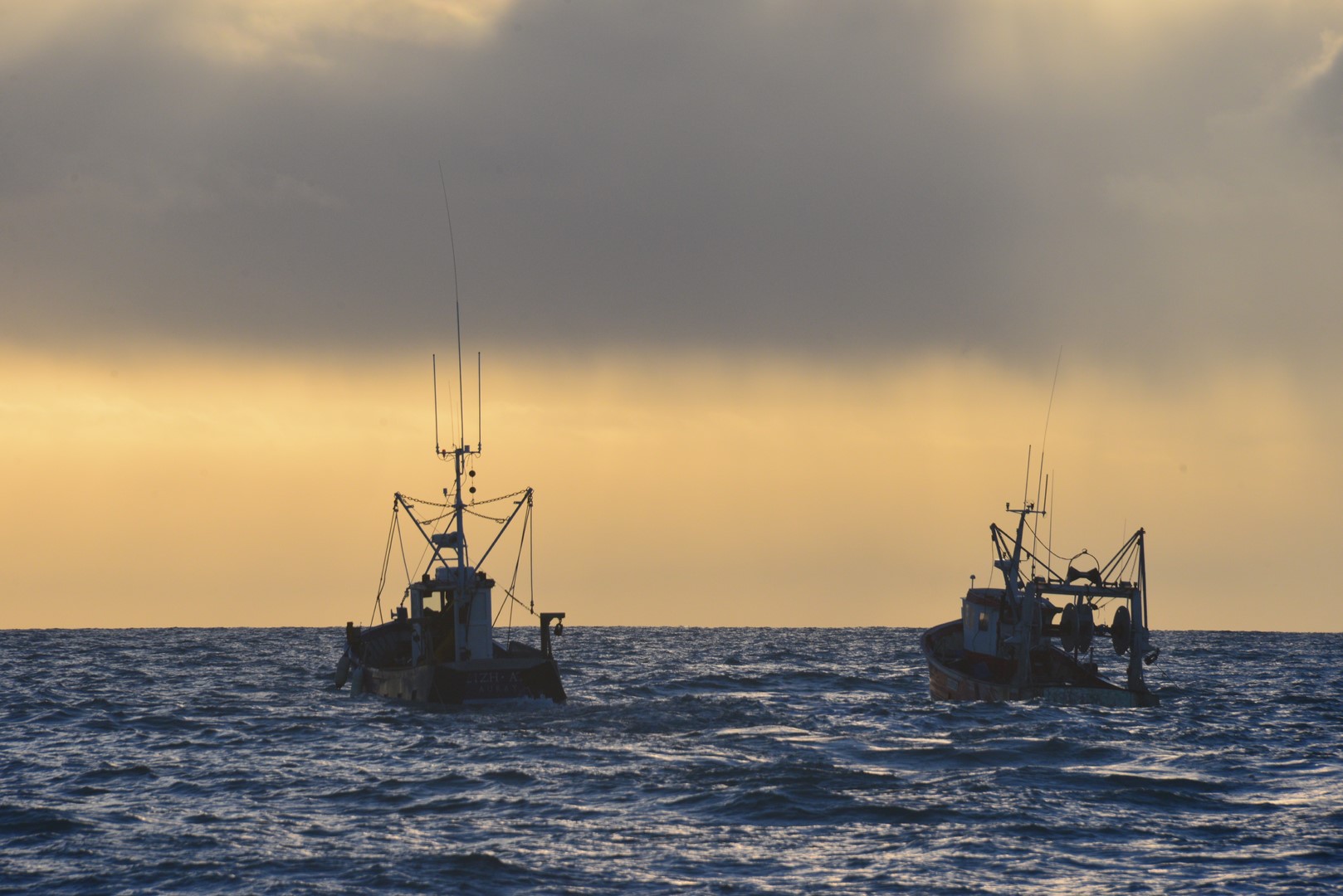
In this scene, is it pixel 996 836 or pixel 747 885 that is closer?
pixel 747 885

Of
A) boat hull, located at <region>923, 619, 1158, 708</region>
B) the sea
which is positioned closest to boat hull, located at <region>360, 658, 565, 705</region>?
the sea

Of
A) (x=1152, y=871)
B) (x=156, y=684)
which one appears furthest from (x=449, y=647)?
(x=1152, y=871)

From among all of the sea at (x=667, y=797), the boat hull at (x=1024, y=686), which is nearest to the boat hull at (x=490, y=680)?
the sea at (x=667, y=797)

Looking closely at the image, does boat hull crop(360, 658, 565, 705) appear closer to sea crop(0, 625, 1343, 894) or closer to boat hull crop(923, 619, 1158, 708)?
sea crop(0, 625, 1343, 894)

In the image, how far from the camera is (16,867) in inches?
819

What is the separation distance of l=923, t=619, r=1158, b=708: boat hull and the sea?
0.64 metres

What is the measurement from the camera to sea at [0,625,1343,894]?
2050 centimetres

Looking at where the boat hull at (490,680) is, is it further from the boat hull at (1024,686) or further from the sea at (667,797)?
the boat hull at (1024,686)

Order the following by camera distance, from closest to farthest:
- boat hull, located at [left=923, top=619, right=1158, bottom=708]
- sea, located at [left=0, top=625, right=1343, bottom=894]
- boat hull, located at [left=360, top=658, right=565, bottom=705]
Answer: sea, located at [left=0, top=625, right=1343, bottom=894] < boat hull, located at [left=360, top=658, right=565, bottom=705] < boat hull, located at [left=923, top=619, right=1158, bottom=708]

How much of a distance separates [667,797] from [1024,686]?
22.1 metres

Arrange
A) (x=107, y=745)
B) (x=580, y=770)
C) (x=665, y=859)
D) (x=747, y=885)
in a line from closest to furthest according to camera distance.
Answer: (x=747, y=885) → (x=665, y=859) → (x=580, y=770) → (x=107, y=745)

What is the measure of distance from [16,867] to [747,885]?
433 inches

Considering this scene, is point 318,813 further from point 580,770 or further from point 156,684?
point 156,684

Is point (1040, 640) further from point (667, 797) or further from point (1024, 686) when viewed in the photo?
point (667, 797)
